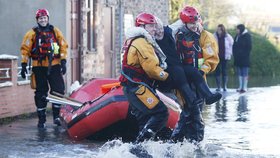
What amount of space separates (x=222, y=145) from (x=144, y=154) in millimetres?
2225

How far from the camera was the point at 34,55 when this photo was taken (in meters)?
13.4

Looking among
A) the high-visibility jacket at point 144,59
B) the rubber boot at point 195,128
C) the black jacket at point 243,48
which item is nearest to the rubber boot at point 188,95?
the rubber boot at point 195,128

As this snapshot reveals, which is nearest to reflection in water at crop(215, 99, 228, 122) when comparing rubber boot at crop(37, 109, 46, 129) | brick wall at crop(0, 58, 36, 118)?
rubber boot at crop(37, 109, 46, 129)

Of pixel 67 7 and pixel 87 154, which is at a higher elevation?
pixel 67 7

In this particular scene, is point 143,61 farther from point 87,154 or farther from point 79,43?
point 79,43

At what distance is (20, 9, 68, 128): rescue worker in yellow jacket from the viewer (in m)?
13.3

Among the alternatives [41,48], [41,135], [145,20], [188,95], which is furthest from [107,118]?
[41,48]

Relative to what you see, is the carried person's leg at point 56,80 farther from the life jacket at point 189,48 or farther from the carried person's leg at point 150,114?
the carried person's leg at point 150,114

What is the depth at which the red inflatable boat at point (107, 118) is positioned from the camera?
1115cm

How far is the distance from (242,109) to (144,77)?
7551 mm

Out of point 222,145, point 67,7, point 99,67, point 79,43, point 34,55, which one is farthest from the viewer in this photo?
point 99,67

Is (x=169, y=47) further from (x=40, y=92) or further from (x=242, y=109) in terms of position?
(x=242, y=109)

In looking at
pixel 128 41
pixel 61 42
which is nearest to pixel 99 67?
pixel 61 42

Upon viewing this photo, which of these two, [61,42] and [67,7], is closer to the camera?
[61,42]
